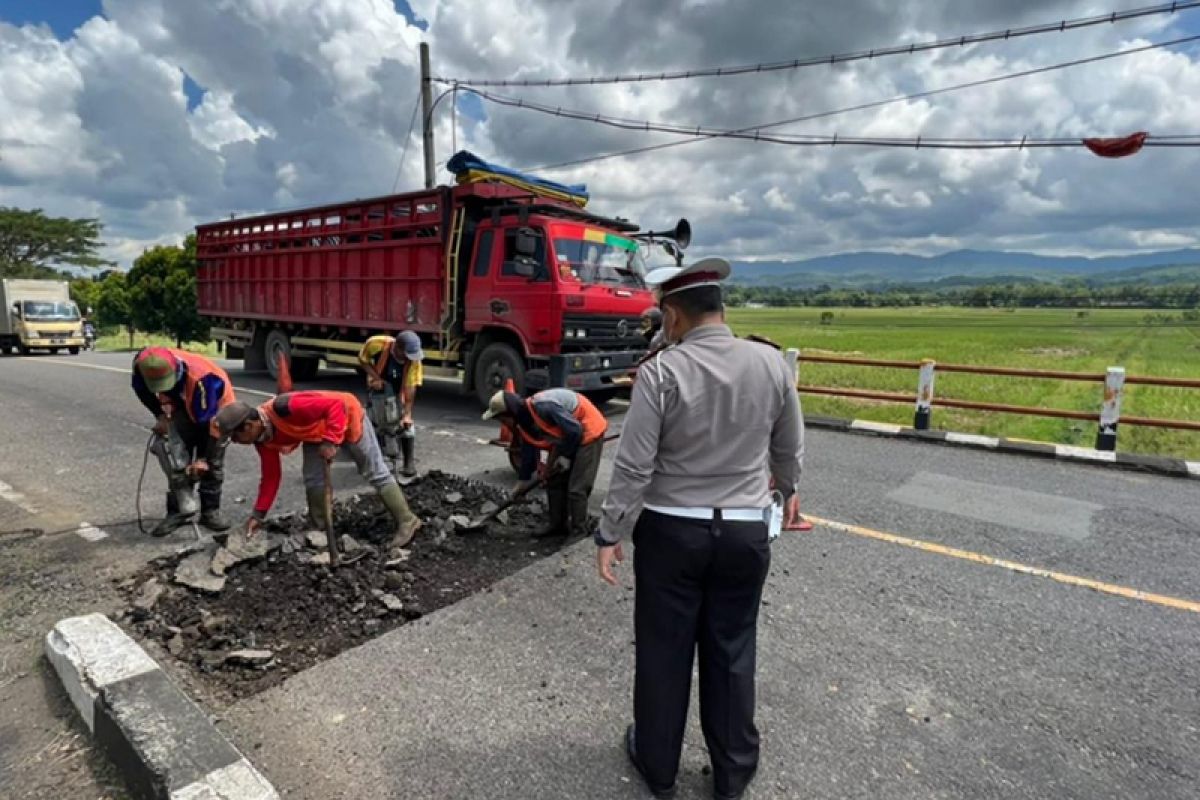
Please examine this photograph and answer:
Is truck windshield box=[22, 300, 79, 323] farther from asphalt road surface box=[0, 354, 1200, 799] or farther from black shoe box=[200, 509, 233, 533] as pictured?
black shoe box=[200, 509, 233, 533]

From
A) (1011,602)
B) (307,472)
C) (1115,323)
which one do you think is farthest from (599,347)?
(1115,323)

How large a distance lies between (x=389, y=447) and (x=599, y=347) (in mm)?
3196

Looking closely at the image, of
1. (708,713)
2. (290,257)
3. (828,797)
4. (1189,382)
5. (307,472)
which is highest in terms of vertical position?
(290,257)

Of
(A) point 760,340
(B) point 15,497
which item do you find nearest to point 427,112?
(B) point 15,497

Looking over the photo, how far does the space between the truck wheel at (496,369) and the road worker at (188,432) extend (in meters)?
3.91

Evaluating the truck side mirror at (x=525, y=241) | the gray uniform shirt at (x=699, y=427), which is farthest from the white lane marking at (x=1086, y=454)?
the gray uniform shirt at (x=699, y=427)

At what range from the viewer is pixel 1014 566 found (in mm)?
4031

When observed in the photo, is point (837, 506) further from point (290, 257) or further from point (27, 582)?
point (290, 257)

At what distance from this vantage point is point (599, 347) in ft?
27.5

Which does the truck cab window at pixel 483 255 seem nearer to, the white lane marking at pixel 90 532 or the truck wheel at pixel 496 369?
the truck wheel at pixel 496 369

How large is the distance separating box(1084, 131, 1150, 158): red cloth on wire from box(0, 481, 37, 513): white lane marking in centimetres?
1076

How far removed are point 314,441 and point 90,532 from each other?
193cm

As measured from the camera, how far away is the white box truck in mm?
20922

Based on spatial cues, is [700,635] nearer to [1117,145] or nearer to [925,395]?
[925,395]
